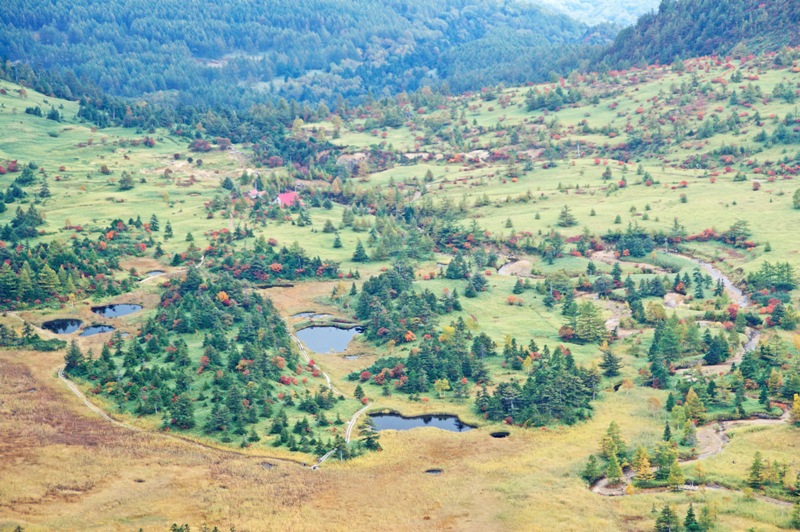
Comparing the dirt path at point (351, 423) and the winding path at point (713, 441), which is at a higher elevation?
the winding path at point (713, 441)

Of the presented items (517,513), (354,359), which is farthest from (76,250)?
(517,513)

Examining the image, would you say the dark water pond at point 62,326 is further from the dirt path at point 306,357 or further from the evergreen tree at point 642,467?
the evergreen tree at point 642,467

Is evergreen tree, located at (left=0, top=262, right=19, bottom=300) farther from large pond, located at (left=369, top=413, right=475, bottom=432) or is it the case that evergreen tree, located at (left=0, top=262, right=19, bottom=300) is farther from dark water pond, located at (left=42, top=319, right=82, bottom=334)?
large pond, located at (left=369, top=413, right=475, bottom=432)

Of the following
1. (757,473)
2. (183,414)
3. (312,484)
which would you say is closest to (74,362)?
(183,414)

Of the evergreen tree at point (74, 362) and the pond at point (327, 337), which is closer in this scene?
the evergreen tree at point (74, 362)

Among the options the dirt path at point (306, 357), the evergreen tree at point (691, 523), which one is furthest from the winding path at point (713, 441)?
the dirt path at point (306, 357)

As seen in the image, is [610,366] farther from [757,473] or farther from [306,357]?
[306,357]


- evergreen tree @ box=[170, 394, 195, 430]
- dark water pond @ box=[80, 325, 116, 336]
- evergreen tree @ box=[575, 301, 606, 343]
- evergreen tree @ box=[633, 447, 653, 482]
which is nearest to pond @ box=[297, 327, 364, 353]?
dark water pond @ box=[80, 325, 116, 336]

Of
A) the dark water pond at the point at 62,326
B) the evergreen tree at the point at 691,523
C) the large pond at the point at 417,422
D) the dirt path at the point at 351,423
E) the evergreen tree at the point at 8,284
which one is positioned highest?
the evergreen tree at the point at 8,284
